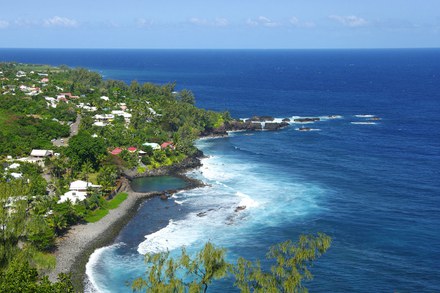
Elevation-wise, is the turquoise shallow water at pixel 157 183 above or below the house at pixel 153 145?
below

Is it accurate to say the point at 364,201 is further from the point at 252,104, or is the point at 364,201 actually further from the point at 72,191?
the point at 252,104

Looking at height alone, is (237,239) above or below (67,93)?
below

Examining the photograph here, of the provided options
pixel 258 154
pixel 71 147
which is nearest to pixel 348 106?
pixel 258 154

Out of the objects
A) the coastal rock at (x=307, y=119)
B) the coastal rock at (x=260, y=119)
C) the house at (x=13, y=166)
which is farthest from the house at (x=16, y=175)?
the coastal rock at (x=307, y=119)

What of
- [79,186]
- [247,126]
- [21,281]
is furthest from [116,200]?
[247,126]

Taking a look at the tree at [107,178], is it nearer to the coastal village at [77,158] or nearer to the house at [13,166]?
the coastal village at [77,158]

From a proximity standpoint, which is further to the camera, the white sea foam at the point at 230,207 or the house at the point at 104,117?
the house at the point at 104,117

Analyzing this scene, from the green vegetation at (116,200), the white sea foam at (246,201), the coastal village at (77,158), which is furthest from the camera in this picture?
the white sea foam at (246,201)
